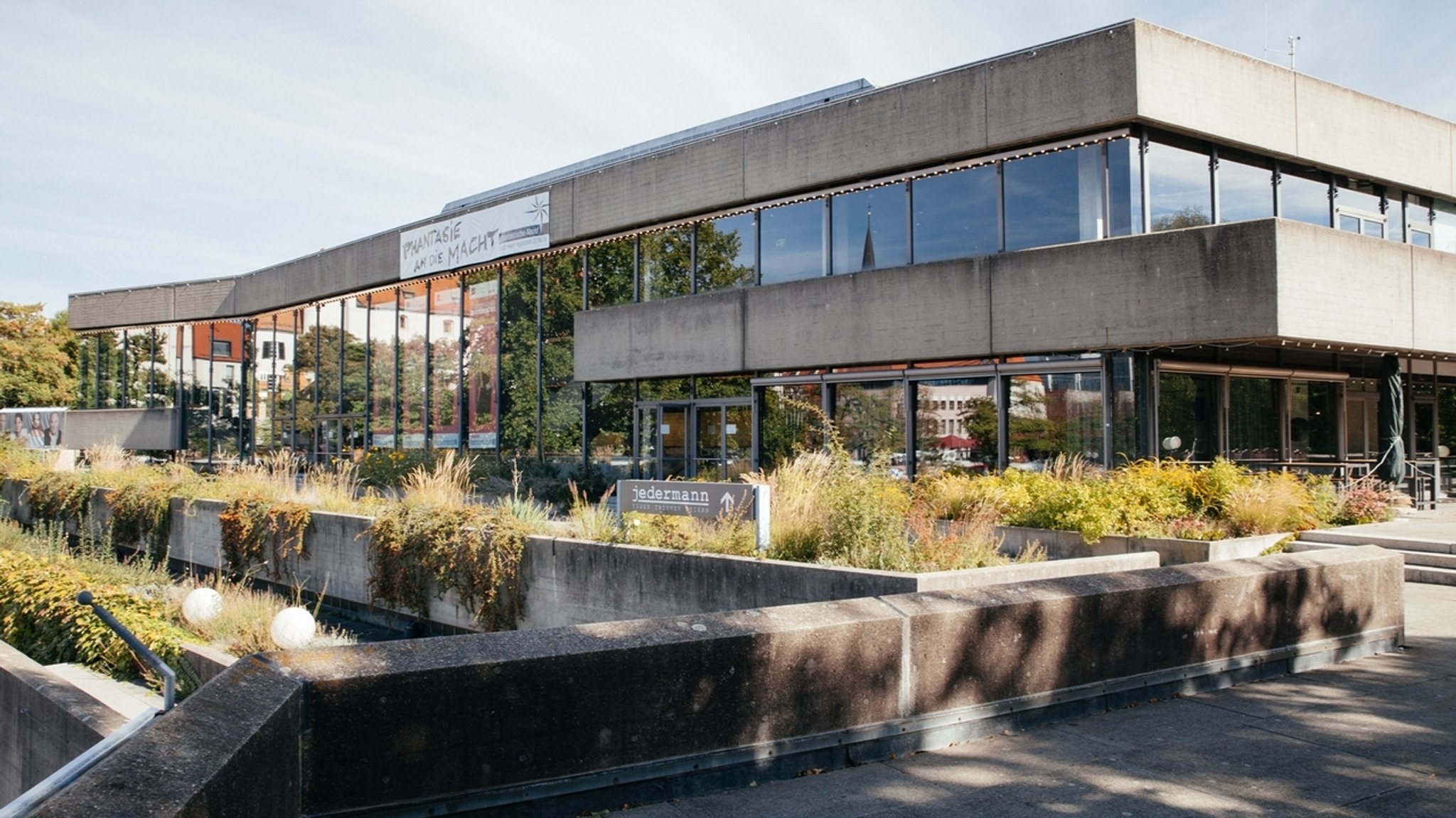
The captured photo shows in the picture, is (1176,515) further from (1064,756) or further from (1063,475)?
(1064,756)

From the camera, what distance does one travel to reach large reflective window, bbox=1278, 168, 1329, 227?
19.3 metres

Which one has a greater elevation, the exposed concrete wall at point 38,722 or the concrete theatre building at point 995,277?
the concrete theatre building at point 995,277

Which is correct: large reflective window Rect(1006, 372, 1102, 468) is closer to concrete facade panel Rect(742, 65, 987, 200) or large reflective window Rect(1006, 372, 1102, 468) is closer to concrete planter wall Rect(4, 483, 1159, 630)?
concrete facade panel Rect(742, 65, 987, 200)

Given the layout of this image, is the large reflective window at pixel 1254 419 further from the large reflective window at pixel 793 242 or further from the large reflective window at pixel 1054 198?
the large reflective window at pixel 793 242

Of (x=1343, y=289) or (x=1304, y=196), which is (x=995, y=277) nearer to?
(x=1343, y=289)

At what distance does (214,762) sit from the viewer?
3.55 meters

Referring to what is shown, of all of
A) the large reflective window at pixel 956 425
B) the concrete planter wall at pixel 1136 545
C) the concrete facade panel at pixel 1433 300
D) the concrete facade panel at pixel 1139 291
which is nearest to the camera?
the concrete planter wall at pixel 1136 545

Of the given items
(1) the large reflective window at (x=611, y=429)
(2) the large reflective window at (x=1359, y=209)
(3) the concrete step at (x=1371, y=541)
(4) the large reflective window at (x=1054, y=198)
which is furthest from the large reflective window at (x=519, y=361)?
(3) the concrete step at (x=1371, y=541)

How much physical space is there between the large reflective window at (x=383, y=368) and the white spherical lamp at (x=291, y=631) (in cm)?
2234

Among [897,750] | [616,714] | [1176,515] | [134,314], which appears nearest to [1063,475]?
[1176,515]

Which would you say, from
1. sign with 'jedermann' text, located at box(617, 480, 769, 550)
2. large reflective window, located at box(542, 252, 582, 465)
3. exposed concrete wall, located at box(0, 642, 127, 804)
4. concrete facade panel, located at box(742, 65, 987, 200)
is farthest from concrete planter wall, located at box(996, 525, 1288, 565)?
large reflective window, located at box(542, 252, 582, 465)

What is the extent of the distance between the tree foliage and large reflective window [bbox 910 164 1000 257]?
192ft

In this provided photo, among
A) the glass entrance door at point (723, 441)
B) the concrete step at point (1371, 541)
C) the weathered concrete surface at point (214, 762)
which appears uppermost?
the glass entrance door at point (723, 441)

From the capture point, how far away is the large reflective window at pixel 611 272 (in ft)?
84.9
